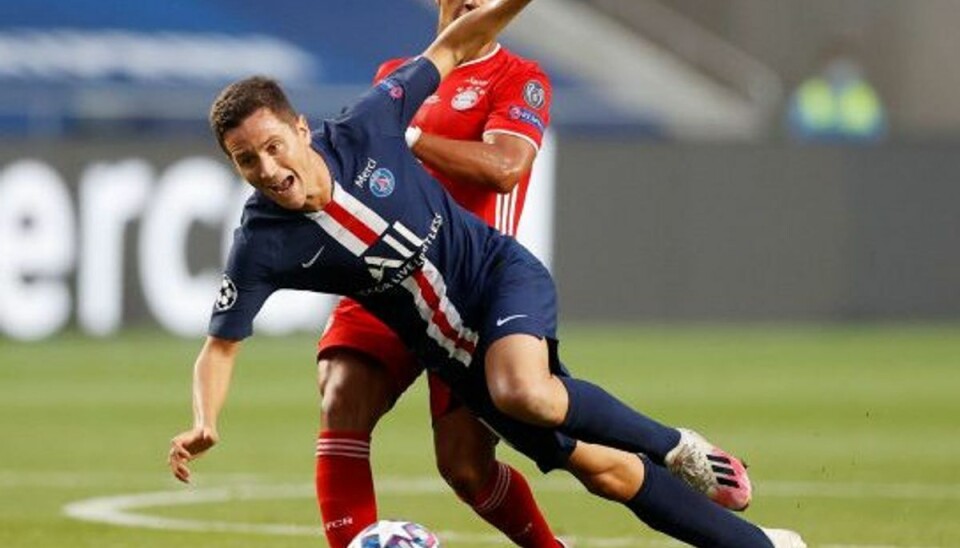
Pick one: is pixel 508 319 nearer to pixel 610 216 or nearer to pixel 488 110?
pixel 488 110

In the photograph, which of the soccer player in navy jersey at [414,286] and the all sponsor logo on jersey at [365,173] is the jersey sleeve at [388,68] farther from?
the all sponsor logo on jersey at [365,173]

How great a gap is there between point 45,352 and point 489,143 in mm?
11091

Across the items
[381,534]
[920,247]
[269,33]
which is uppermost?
[269,33]

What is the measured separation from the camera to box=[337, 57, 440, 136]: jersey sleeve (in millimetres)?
7336

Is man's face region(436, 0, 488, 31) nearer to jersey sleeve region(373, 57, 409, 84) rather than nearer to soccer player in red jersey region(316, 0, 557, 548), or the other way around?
soccer player in red jersey region(316, 0, 557, 548)

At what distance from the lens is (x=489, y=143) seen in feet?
25.9

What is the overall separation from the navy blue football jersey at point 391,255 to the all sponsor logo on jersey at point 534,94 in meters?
0.72

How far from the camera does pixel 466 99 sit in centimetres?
816

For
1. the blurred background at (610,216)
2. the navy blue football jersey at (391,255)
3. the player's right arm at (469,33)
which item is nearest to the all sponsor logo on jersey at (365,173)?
the navy blue football jersey at (391,255)

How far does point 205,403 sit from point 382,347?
0.94 meters

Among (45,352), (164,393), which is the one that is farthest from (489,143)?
(45,352)

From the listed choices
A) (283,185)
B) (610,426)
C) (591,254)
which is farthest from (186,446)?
(591,254)

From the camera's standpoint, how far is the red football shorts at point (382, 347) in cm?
782

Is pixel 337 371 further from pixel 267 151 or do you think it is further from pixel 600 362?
pixel 600 362
